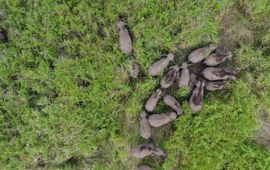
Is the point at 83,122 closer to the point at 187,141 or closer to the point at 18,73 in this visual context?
the point at 18,73

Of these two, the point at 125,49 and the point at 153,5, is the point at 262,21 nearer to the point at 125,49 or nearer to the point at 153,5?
the point at 153,5

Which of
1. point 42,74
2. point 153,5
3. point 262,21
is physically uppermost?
point 153,5

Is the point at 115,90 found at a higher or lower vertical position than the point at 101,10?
lower

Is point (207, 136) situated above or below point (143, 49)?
below

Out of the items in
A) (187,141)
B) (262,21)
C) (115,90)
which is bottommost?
(187,141)

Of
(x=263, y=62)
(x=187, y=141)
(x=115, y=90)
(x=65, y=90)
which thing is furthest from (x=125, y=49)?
(x=263, y=62)

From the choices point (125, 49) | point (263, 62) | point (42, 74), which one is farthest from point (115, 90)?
point (263, 62)
